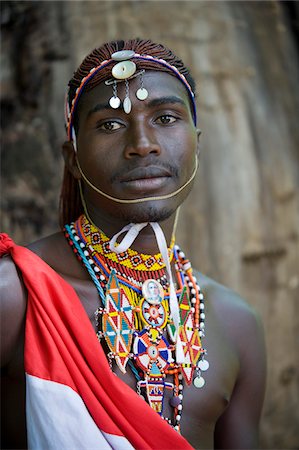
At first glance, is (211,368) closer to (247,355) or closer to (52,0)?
(247,355)

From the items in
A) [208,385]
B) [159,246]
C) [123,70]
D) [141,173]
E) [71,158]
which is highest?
[123,70]

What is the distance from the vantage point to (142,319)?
2211mm

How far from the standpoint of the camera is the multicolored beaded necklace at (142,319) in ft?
7.04

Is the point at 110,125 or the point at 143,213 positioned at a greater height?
the point at 110,125

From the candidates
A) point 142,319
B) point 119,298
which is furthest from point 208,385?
point 119,298

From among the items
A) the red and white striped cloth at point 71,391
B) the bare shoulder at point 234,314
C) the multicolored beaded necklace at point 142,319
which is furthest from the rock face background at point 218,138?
the red and white striped cloth at point 71,391

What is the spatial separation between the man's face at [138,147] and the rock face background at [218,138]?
1.57 m

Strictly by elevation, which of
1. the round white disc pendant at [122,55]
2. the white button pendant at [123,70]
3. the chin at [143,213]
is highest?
the round white disc pendant at [122,55]

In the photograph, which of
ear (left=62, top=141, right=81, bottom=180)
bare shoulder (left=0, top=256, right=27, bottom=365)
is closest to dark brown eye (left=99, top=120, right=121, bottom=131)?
ear (left=62, top=141, right=81, bottom=180)

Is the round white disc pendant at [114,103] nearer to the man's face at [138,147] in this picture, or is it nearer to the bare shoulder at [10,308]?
the man's face at [138,147]

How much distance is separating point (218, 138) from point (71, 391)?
2431 mm

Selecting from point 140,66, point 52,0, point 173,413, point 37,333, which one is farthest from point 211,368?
point 52,0

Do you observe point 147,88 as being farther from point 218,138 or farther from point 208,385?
point 218,138

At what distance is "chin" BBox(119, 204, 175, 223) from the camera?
2.12 m
